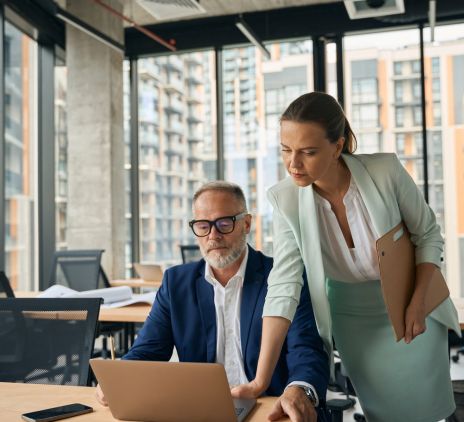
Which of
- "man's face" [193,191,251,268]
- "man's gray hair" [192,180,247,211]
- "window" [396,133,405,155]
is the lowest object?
"man's face" [193,191,251,268]

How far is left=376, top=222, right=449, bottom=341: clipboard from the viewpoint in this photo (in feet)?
5.43

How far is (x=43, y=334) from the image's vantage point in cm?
203

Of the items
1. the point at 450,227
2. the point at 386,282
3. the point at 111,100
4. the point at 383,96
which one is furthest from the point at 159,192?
the point at 386,282

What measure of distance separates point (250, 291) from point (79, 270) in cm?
315

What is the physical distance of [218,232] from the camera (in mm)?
1912

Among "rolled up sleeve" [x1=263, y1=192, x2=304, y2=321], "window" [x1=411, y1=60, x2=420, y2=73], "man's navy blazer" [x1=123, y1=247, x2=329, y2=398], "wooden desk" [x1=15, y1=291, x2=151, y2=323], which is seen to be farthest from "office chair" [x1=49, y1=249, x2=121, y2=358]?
"window" [x1=411, y1=60, x2=420, y2=73]

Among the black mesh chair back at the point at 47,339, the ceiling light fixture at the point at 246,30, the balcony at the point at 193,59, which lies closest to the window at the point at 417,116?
the ceiling light fixture at the point at 246,30

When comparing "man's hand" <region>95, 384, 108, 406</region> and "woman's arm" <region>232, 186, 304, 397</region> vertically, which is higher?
"woman's arm" <region>232, 186, 304, 397</region>

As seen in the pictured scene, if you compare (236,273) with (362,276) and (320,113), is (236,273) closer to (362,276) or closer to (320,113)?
(362,276)

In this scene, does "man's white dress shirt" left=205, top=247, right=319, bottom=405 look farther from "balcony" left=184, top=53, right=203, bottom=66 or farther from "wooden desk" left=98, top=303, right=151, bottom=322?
"balcony" left=184, top=53, right=203, bottom=66

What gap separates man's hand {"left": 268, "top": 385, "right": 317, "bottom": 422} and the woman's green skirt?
0.39 m

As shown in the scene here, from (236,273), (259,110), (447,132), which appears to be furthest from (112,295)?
(447,132)

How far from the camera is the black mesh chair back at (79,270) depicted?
4750 millimetres

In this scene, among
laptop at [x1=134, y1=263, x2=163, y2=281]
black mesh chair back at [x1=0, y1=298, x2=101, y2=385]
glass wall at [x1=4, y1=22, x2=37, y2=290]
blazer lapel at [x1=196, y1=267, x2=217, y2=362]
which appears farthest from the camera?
glass wall at [x1=4, y1=22, x2=37, y2=290]
